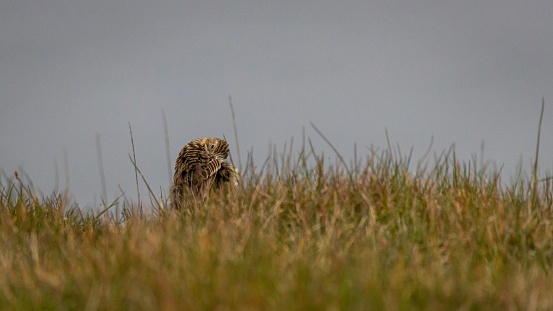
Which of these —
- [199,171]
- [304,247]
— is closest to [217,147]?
[199,171]

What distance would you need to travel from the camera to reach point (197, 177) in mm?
7086

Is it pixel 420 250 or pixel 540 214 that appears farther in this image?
pixel 540 214

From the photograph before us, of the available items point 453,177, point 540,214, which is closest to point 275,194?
point 453,177

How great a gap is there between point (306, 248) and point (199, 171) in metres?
2.45

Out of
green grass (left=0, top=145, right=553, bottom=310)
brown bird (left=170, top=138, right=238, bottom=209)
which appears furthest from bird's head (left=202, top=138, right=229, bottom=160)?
green grass (left=0, top=145, right=553, bottom=310)

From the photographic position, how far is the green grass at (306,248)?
390 cm

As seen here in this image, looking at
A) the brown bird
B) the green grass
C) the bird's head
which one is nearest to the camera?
the green grass

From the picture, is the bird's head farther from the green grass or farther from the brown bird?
the green grass

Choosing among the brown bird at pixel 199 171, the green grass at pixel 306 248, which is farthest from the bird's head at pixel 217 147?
the green grass at pixel 306 248

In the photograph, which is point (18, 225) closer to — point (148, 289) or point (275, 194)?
point (275, 194)

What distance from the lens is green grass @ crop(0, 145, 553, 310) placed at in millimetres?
3904

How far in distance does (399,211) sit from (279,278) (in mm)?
2167

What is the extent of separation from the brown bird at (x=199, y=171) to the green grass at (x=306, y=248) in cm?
45

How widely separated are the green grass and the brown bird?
451 mm
